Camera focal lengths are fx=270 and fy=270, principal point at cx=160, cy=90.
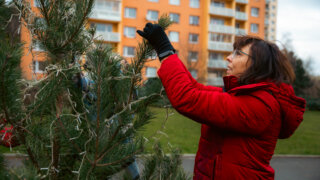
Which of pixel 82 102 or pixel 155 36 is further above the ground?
pixel 155 36

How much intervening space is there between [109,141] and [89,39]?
1.50 ft

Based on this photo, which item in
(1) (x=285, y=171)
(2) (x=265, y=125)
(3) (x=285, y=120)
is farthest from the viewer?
(1) (x=285, y=171)

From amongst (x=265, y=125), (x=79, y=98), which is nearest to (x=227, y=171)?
(x=265, y=125)

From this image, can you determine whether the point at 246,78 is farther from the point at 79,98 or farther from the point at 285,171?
the point at 285,171

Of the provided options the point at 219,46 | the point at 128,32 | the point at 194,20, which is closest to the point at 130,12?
the point at 128,32

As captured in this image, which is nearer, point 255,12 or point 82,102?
point 82,102

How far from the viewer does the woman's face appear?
161 centimetres

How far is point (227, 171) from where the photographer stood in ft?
4.76

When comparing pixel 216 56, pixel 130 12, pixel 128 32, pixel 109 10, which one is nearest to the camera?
pixel 109 10

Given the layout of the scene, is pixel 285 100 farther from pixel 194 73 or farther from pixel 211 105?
pixel 194 73

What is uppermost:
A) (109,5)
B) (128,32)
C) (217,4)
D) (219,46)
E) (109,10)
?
(217,4)

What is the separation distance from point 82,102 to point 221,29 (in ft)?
104

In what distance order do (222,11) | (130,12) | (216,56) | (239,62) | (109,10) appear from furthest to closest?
1. (216,56)
2. (222,11)
3. (130,12)
4. (109,10)
5. (239,62)

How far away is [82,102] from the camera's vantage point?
1144 millimetres
